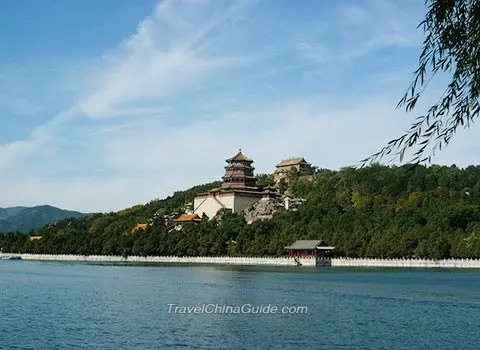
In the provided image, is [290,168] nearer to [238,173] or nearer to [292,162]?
[292,162]

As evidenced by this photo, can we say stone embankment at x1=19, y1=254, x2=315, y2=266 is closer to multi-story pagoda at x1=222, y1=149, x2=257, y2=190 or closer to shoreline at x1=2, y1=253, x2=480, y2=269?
shoreline at x1=2, y1=253, x2=480, y2=269

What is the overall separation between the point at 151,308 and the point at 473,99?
19.8 m

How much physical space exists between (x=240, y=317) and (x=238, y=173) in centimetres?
6197

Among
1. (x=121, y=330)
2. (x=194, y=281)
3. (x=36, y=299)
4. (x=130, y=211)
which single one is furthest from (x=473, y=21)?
(x=130, y=211)

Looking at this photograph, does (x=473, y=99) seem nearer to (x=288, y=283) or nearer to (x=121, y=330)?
(x=121, y=330)

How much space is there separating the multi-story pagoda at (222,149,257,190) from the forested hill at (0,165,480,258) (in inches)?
297

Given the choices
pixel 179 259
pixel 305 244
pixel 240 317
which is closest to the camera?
pixel 240 317

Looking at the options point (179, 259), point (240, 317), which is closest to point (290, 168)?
point (179, 259)

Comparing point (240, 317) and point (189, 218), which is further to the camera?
point (189, 218)

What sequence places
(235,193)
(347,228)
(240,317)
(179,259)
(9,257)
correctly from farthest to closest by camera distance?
(9,257), (235,193), (179,259), (347,228), (240,317)

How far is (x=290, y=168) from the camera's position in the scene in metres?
98.3

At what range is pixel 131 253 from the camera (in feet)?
249

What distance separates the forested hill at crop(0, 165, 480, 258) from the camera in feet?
188

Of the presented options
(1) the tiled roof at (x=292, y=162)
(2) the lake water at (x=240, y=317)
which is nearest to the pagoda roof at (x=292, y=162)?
(1) the tiled roof at (x=292, y=162)
